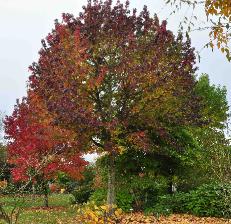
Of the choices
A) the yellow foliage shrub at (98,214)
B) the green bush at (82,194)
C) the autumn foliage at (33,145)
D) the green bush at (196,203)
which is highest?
the autumn foliage at (33,145)

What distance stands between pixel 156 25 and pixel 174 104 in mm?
3864

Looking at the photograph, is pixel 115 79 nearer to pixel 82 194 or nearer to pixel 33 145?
pixel 33 145

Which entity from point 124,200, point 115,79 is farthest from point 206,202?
point 115,79

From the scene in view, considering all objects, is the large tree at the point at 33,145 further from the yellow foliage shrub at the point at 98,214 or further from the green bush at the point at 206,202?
the yellow foliage shrub at the point at 98,214

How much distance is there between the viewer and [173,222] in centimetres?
1706

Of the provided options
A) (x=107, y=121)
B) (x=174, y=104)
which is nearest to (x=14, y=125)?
(x=107, y=121)

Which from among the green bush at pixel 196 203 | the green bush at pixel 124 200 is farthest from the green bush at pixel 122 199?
the green bush at pixel 196 203

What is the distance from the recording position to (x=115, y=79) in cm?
2008

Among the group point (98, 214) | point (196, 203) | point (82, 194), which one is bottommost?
point (98, 214)

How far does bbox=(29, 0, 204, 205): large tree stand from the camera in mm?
19250

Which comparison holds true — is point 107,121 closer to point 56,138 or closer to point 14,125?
point 56,138

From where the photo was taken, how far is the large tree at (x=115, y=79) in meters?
19.2

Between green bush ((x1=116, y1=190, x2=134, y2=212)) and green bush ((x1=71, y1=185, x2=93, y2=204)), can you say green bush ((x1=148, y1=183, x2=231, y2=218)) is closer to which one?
green bush ((x1=116, y1=190, x2=134, y2=212))

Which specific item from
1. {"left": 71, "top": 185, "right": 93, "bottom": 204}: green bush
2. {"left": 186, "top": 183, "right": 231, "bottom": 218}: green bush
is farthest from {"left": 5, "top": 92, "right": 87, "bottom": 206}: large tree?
{"left": 186, "top": 183, "right": 231, "bottom": 218}: green bush
